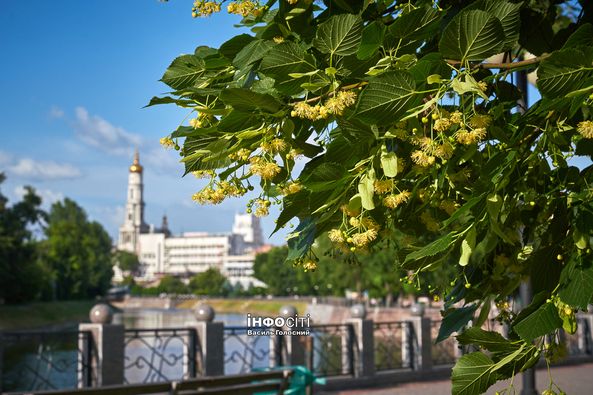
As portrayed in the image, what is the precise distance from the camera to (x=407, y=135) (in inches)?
77.4

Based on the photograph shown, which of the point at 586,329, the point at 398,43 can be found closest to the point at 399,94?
the point at 398,43

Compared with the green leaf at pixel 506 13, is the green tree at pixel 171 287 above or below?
above

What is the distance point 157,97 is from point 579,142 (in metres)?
1.33

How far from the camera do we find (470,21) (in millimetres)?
1765

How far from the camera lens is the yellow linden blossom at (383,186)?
1.98 m

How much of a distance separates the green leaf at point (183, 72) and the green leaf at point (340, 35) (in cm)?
56

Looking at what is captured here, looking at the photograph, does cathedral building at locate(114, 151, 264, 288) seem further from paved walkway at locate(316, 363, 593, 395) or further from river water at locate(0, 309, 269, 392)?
paved walkway at locate(316, 363, 593, 395)

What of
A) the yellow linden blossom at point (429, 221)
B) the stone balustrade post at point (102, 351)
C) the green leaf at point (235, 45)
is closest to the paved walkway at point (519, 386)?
the stone balustrade post at point (102, 351)

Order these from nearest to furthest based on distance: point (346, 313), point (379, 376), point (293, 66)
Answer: point (293, 66), point (379, 376), point (346, 313)

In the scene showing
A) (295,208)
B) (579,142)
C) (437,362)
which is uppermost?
(579,142)

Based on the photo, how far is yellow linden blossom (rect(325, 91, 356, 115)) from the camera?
1.83 metres

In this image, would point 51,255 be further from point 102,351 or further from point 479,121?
point 479,121

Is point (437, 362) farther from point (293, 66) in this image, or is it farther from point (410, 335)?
point (293, 66)

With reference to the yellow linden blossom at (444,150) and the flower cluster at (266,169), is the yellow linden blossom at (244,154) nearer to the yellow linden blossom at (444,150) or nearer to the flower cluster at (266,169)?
the flower cluster at (266,169)
